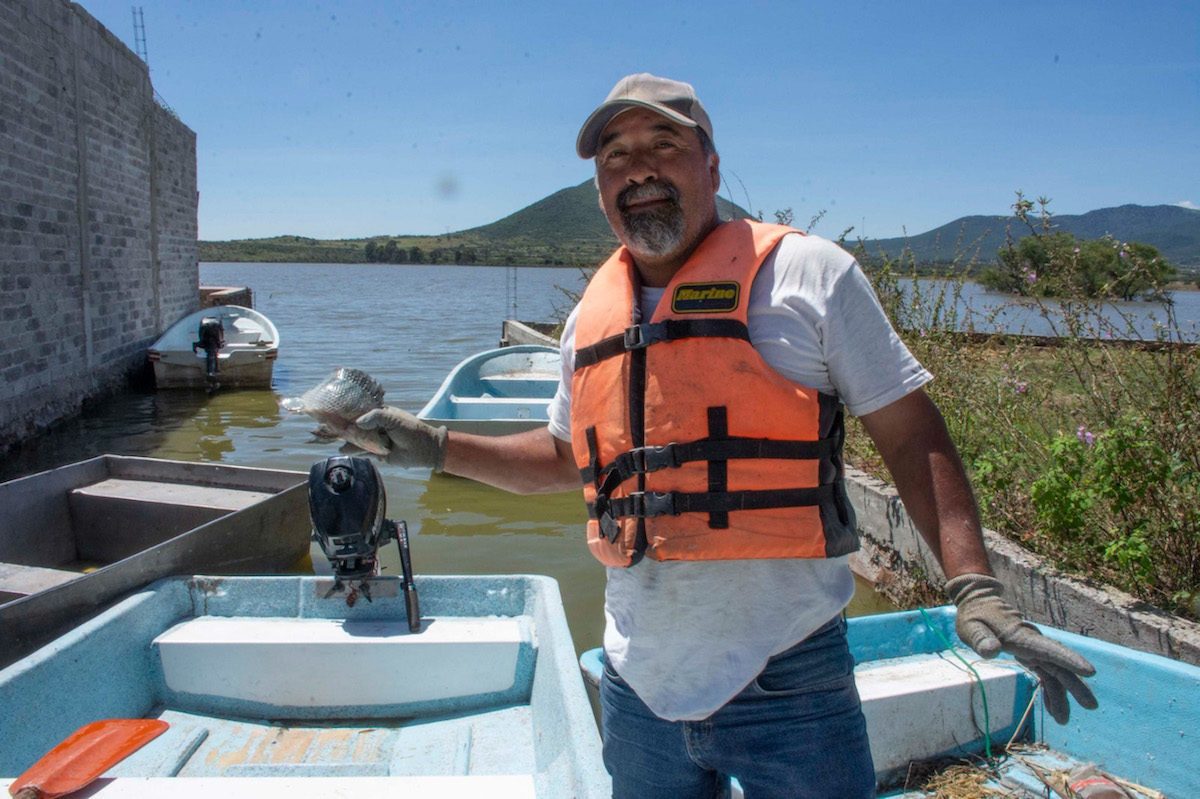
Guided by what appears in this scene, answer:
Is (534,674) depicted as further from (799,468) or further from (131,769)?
(799,468)

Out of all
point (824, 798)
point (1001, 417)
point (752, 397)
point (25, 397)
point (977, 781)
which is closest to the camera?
point (824, 798)

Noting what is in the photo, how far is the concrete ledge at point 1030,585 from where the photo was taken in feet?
9.84

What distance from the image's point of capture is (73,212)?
10.2 m

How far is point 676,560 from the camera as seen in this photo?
5.12ft

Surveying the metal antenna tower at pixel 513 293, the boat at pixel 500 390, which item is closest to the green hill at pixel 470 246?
the metal antenna tower at pixel 513 293

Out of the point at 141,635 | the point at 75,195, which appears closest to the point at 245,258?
the point at 75,195

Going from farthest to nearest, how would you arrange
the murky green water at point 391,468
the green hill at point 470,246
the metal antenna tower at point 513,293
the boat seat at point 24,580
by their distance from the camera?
the green hill at point 470,246
the metal antenna tower at point 513,293
the murky green water at point 391,468
the boat seat at point 24,580

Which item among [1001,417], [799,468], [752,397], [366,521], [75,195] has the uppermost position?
[75,195]

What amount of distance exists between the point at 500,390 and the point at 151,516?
527 cm

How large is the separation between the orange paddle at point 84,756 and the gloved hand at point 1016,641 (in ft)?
7.40

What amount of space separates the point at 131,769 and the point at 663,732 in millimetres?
2286

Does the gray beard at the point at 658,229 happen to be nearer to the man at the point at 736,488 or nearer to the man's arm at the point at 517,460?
the man at the point at 736,488

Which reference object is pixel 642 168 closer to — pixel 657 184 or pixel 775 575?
pixel 657 184

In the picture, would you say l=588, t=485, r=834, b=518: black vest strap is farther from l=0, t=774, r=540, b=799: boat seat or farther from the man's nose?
l=0, t=774, r=540, b=799: boat seat
